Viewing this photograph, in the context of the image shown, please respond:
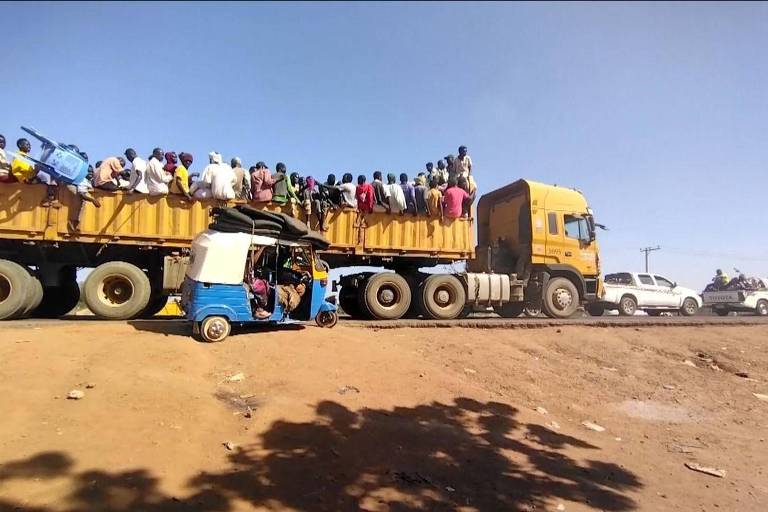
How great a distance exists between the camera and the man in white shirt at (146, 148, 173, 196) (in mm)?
9812

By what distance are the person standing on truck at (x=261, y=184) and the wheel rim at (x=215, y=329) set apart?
11.3ft

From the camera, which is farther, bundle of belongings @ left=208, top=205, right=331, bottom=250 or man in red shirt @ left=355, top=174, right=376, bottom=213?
man in red shirt @ left=355, top=174, right=376, bottom=213

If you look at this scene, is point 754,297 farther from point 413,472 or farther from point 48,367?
point 48,367

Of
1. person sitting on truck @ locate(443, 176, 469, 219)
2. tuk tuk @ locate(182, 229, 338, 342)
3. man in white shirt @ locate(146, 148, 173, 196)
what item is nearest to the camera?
tuk tuk @ locate(182, 229, 338, 342)

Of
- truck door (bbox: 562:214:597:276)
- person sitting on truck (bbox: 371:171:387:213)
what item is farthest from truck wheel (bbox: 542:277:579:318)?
person sitting on truck (bbox: 371:171:387:213)

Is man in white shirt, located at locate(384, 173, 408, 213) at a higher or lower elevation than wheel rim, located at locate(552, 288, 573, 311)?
higher

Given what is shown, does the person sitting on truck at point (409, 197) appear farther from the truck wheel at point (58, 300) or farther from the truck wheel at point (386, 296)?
the truck wheel at point (58, 300)

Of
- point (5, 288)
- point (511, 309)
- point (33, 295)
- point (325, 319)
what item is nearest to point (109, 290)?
point (33, 295)

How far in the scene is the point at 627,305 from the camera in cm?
1902

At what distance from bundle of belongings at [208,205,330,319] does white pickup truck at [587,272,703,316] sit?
13.6 meters

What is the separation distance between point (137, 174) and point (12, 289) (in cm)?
310

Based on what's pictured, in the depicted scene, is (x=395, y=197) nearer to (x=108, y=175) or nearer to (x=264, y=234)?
(x=264, y=234)

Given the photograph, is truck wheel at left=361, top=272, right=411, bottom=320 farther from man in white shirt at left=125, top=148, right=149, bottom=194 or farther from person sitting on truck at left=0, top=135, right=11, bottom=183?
person sitting on truck at left=0, top=135, right=11, bottom=183

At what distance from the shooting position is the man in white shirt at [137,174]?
32.2 feet
